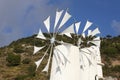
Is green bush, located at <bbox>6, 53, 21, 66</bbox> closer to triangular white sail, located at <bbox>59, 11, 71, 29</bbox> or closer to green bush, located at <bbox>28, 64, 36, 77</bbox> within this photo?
green bush, located at <bbox>28, 64, 36, 77</bbox>

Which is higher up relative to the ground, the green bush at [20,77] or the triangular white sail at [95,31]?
the triangular white sail at [95,31]

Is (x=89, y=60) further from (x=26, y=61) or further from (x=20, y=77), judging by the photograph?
(x=26, y=61)

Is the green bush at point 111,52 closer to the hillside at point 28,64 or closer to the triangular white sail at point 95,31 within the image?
the hillside at point 28,64

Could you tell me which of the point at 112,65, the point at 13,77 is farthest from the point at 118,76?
the point at 13,77

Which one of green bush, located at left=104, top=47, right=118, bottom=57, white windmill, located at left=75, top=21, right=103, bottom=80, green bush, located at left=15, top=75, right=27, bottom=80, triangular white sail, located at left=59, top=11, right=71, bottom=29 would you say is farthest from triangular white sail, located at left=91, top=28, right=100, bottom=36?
green bush, located at left=104, top=47, right=118, bottom=57

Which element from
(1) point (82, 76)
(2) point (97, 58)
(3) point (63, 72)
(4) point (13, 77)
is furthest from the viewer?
(4) point (13, 77)

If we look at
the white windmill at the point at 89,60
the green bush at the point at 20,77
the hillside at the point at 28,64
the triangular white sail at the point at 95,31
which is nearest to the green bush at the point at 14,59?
the hillside at the point at 28,64

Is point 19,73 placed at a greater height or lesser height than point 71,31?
lesser

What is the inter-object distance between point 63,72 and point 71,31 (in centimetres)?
360

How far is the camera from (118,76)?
72688 millimetres

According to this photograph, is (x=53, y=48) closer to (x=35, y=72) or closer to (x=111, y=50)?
(x=35, y=72)

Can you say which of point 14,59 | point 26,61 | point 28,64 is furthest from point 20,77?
point 26,61

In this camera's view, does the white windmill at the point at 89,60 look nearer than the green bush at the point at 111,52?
Yes

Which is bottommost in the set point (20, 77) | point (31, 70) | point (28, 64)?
point (20, 77)
